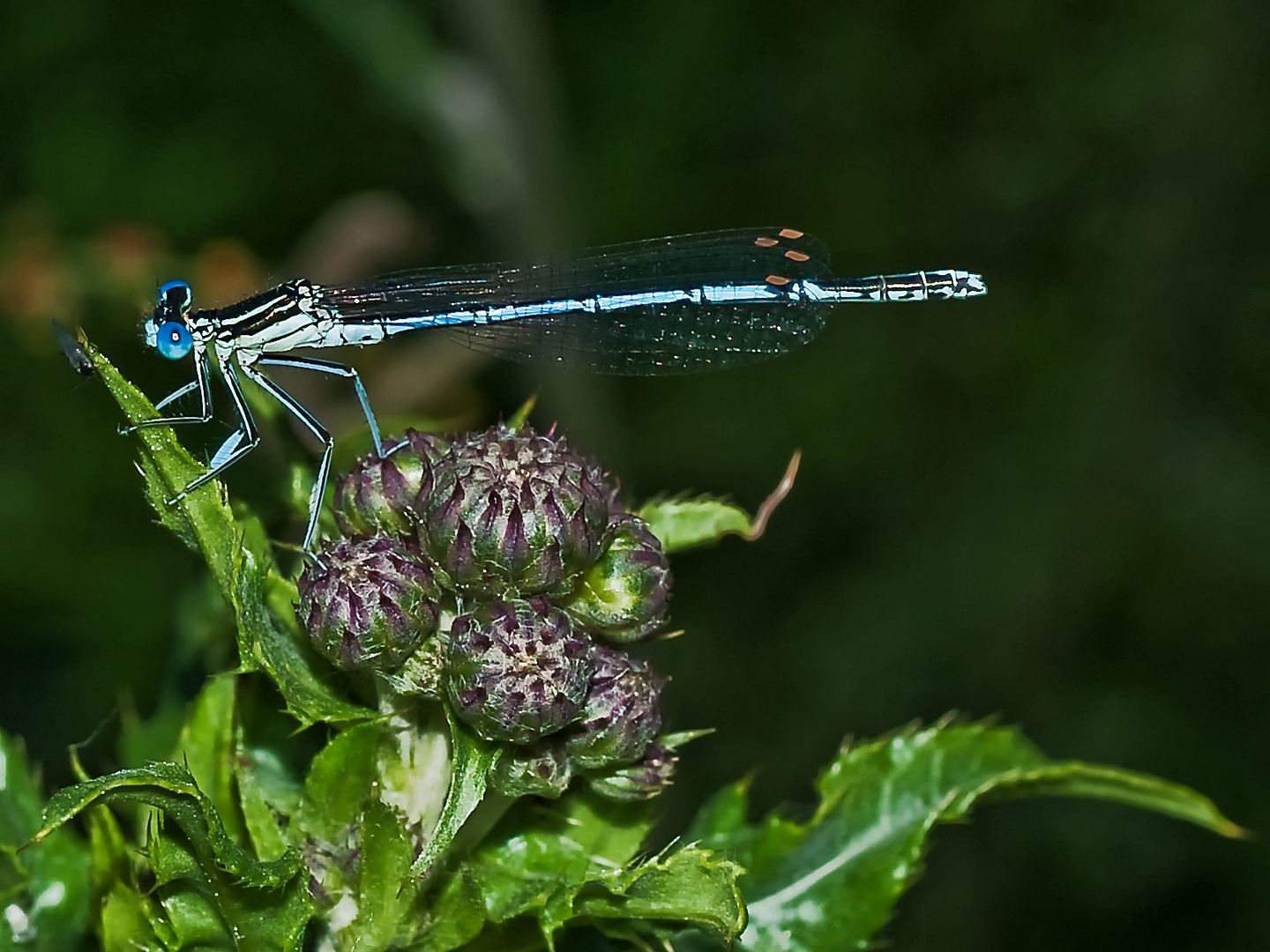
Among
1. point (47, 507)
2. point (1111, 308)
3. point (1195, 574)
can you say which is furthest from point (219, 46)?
point (1195, 574)

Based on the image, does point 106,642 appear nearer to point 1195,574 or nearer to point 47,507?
point 47,507

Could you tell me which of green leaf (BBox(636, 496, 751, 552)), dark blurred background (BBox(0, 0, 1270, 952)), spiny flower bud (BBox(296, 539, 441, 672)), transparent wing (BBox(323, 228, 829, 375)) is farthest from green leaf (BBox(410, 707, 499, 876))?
dark blurred background (BBox(0, 0, 1270, 952))

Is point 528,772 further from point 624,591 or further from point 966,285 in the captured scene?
Result: point 966,285

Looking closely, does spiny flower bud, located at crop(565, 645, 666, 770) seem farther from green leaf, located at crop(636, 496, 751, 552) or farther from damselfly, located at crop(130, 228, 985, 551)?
damselfly, located at crop(130, 228, 985, 551)

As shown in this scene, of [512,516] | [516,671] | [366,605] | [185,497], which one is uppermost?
[185,497]

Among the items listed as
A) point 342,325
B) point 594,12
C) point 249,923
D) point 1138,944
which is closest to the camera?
point 249,923

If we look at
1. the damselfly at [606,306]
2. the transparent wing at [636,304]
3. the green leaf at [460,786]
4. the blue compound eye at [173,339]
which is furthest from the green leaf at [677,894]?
the transparent wing at [636,304]

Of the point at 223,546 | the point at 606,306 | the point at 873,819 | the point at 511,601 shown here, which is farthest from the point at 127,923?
the point at 606,306
